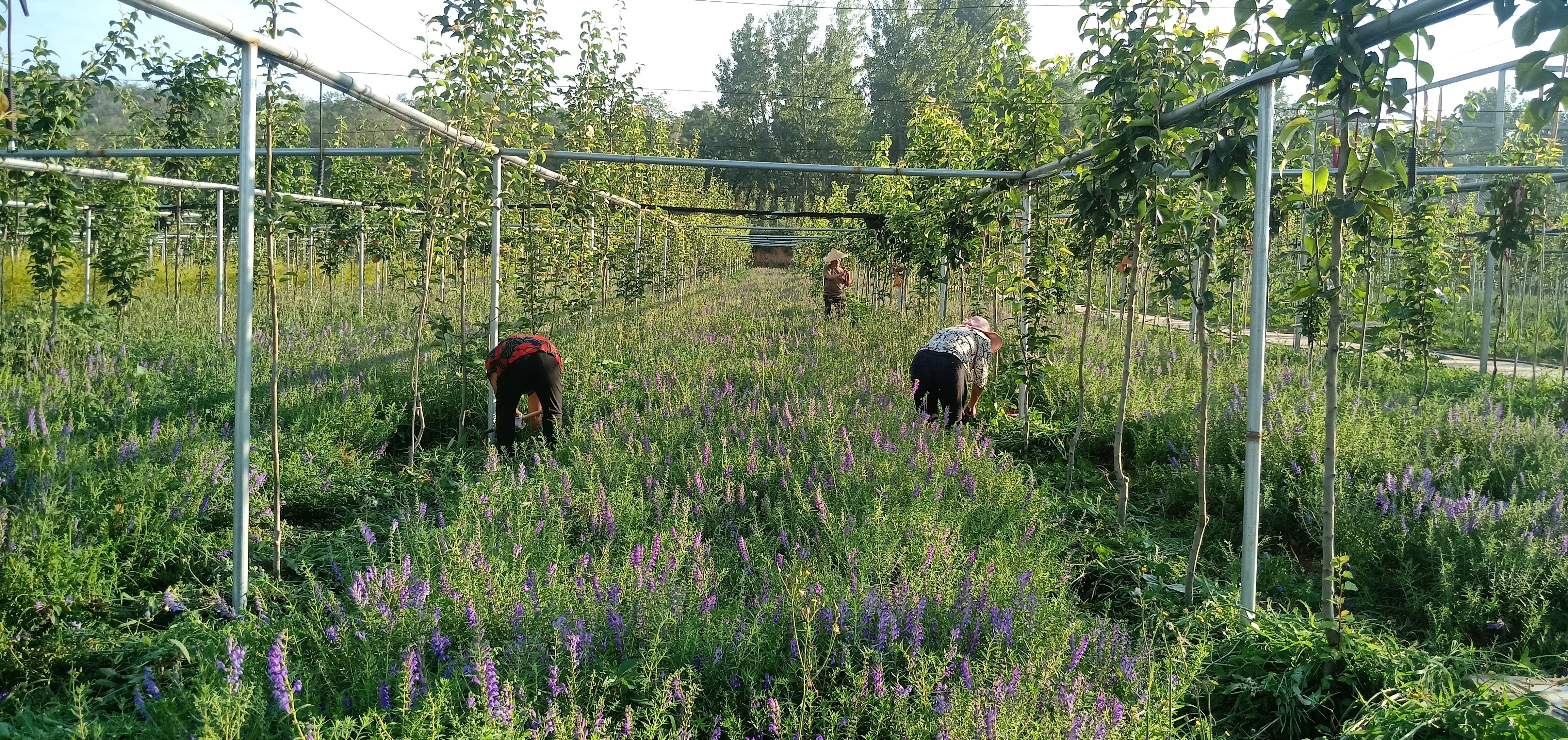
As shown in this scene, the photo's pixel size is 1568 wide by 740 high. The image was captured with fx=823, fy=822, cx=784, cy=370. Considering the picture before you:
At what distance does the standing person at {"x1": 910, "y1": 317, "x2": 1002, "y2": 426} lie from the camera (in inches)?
247

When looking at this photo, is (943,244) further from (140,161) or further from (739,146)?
(739,146)

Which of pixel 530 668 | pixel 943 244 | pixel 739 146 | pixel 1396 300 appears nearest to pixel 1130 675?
pixel 530 668

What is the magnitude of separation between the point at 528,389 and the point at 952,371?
3100mm

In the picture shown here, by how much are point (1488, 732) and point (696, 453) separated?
11.6ft

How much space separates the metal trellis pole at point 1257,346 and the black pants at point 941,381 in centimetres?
275

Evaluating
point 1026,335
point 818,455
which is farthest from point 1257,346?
point 1026,335

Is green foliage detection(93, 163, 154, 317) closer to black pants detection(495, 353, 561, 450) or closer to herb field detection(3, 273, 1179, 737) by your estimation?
herb field detection(3, 273, 1179, 737)

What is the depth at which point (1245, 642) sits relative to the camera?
3.12 meters

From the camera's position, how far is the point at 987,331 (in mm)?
7078

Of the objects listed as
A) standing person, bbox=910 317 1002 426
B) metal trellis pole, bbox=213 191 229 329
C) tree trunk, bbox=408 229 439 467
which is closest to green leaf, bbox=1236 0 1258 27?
standing person, bbox=910 317 1002 426

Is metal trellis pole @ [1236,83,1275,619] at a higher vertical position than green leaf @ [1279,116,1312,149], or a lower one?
lower

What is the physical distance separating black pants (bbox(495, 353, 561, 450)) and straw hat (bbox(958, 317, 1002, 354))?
10.9ft

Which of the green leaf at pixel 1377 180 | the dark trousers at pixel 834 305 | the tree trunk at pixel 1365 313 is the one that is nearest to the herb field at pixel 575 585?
the green leaf at pixel 1377 180

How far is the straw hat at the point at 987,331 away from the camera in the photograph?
6965mm
